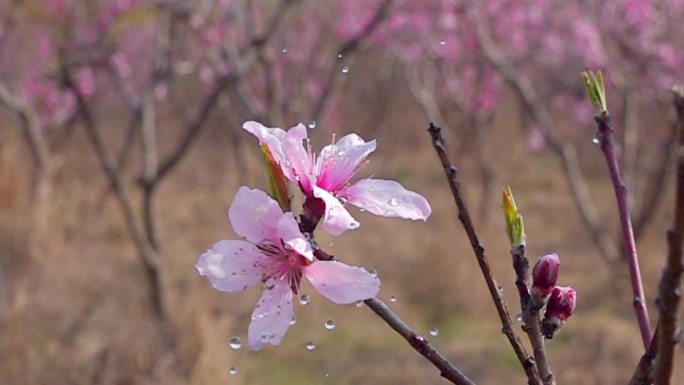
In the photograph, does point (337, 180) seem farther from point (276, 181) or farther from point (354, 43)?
point (354, 43)

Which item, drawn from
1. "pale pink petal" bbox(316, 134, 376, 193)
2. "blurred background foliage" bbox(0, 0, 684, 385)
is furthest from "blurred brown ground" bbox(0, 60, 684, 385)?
"pale pink petal" bbox(316, 134, 376, 193)

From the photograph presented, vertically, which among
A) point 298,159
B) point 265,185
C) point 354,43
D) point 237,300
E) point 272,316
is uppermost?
point 354,43

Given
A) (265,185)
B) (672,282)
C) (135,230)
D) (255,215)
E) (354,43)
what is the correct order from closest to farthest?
(672,282) < (255,215) < (354,43) < (135,230) < (265,185)

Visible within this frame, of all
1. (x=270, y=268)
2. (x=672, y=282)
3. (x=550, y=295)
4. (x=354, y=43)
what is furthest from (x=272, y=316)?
(x=354, y=43)

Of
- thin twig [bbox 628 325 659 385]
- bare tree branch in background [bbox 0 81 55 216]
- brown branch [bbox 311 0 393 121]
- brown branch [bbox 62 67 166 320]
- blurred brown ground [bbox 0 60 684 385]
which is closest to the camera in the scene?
thin twig [bbox 628 325 659 385]

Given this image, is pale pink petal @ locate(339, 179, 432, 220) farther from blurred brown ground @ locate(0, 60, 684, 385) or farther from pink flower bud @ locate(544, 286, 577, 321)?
blurred brown ground @ locate(0, 60, 684, 385)
